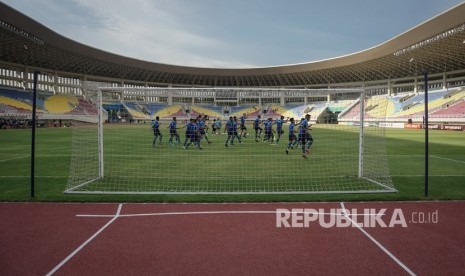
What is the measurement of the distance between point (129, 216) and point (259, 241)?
2.92 metres

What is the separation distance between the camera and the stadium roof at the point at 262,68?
3784 cm

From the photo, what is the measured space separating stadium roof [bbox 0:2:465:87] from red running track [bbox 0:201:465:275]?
36159mm

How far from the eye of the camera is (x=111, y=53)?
186ft

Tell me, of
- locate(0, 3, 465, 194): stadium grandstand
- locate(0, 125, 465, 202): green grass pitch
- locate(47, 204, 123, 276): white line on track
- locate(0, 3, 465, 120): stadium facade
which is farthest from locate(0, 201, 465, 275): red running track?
locate(0, 3, 465, 120): stadium facade

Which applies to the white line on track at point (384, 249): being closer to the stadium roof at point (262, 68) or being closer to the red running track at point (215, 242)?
the red running track at point (215, 242)

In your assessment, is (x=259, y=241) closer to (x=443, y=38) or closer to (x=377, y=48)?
(x=443, y=38)

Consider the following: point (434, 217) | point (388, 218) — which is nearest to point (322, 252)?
point (388, 218)

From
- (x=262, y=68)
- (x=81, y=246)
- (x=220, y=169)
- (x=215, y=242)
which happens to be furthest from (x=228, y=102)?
(x=262, y=68)

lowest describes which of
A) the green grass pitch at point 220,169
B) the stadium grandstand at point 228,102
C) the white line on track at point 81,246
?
the white line on track at point 81,246

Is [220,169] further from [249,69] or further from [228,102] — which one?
[249,69]

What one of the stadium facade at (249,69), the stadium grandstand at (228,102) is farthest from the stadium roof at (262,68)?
the stadium grandstand at (228,102)

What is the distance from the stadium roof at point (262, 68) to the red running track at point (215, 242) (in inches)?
1424

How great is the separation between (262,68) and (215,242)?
2739 inches

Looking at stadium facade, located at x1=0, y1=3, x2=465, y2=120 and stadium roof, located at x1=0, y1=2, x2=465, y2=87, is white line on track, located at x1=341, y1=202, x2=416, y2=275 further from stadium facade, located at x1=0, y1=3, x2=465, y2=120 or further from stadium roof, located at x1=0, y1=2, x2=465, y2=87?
stadium roof, located at x1=0, y1=2, x2=465, y2=87
